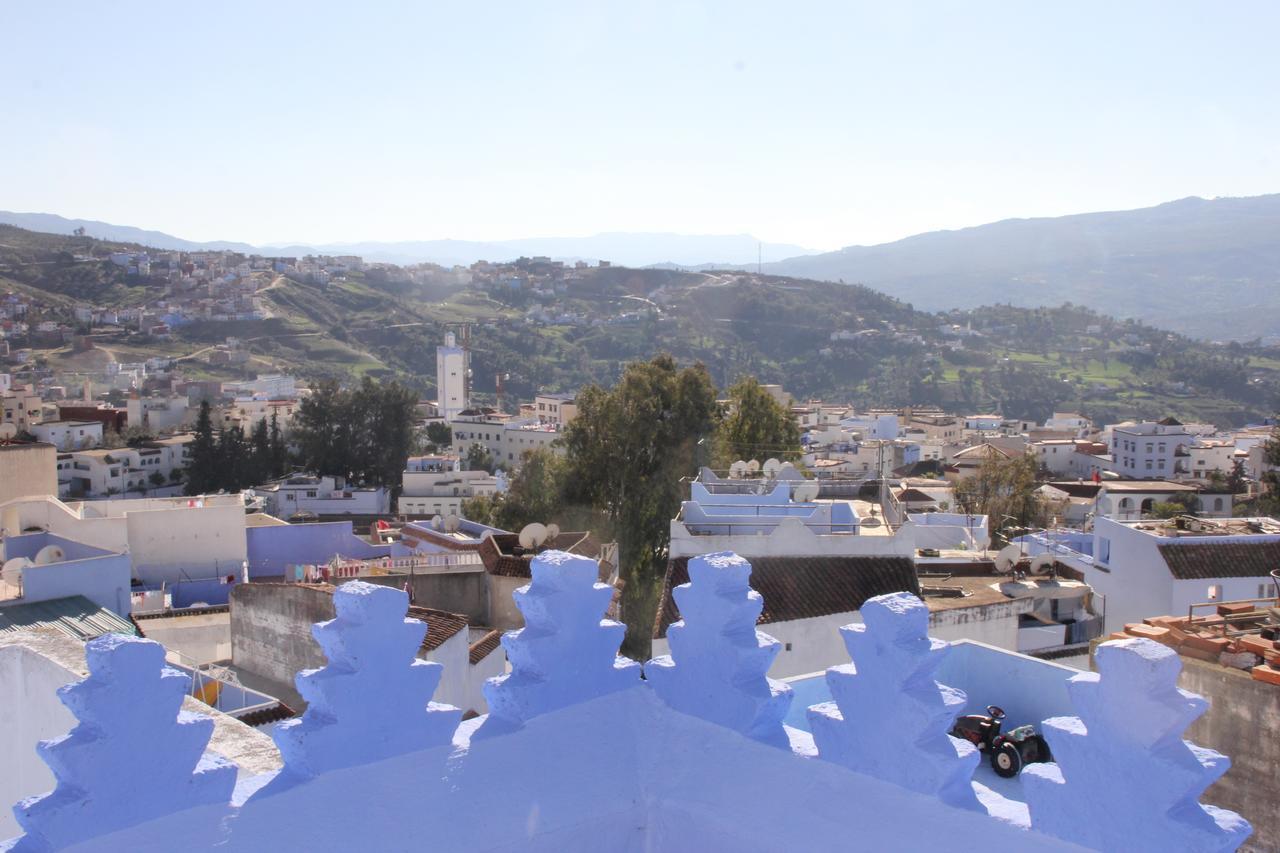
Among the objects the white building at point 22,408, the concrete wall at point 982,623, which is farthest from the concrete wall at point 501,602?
the white building at point 22,408

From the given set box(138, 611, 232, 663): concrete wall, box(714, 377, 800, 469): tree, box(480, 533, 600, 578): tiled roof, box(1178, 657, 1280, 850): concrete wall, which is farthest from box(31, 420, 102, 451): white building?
box(1178, 657, 1280, 850): concrete wall

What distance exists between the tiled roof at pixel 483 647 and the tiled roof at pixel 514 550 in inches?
64.1

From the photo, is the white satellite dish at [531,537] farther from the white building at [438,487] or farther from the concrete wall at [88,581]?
the white building at [438,487]

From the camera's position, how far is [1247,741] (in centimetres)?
545

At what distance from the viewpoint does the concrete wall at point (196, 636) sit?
13.3 metres

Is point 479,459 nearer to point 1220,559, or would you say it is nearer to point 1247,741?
point 1220,559

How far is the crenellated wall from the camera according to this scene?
2.36 m

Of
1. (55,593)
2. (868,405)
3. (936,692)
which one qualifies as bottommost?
(868,405)

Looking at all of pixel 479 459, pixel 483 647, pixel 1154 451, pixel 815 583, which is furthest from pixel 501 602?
pixel 1154 451

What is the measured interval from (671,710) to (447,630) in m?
Answer: 7.96

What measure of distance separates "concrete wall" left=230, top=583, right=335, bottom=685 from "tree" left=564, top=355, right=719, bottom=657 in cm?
872

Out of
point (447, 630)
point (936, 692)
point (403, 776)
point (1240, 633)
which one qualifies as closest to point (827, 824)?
point (936, 692)

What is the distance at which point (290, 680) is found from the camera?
472 inches

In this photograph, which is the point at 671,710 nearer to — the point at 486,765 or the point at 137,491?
the point at 486,765
